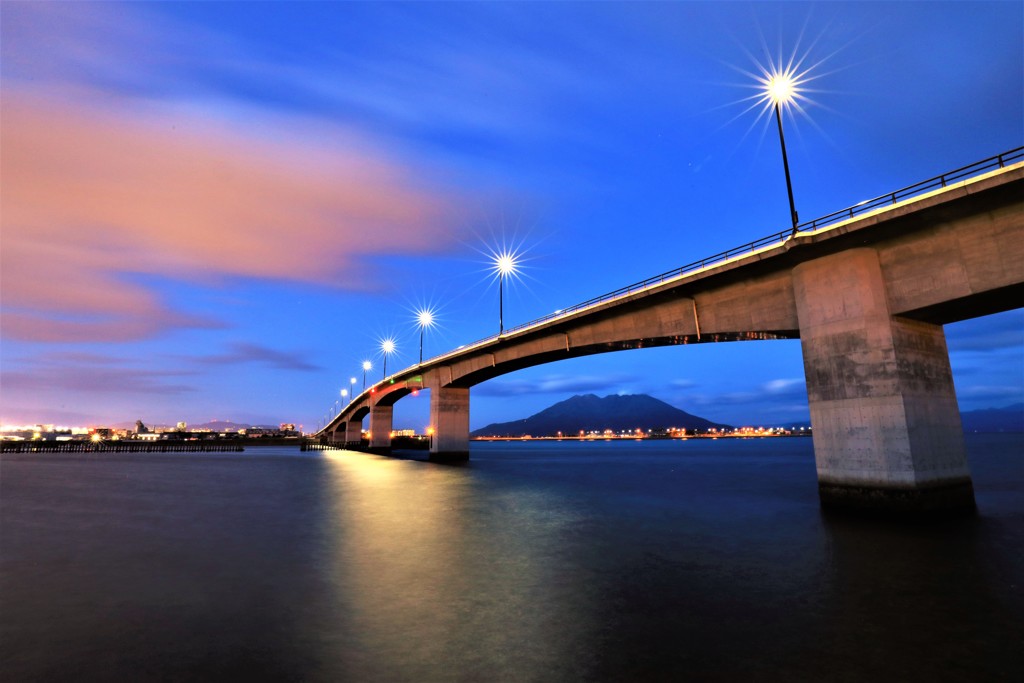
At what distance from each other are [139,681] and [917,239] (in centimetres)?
2665

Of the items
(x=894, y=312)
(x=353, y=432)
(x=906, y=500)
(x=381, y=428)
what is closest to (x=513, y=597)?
(x=906, y=500)

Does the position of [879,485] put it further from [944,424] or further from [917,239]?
[917,239]

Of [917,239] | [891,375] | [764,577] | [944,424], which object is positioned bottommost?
[764,577]

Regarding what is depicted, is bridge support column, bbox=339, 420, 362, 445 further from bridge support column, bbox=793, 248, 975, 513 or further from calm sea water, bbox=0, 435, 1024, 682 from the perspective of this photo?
bridge support column, bbox=793, 248, 975, 513

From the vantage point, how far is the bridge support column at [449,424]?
66312mm

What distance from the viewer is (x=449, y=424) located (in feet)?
221

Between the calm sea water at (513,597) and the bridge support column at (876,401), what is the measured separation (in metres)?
1.71

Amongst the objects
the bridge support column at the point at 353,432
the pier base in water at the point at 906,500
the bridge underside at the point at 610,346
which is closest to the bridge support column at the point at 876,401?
the pier base in water at the point at 906,500

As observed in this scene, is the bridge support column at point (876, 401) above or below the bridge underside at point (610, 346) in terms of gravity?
below

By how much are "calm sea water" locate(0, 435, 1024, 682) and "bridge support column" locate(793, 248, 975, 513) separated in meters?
1.71

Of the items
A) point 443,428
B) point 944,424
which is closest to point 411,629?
point 944,424

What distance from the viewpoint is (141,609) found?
931 cm

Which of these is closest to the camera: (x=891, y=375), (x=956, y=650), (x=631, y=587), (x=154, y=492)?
(x=956, y=650)

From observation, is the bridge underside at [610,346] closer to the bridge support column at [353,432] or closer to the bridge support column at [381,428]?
the bridge support column at [381,428]
